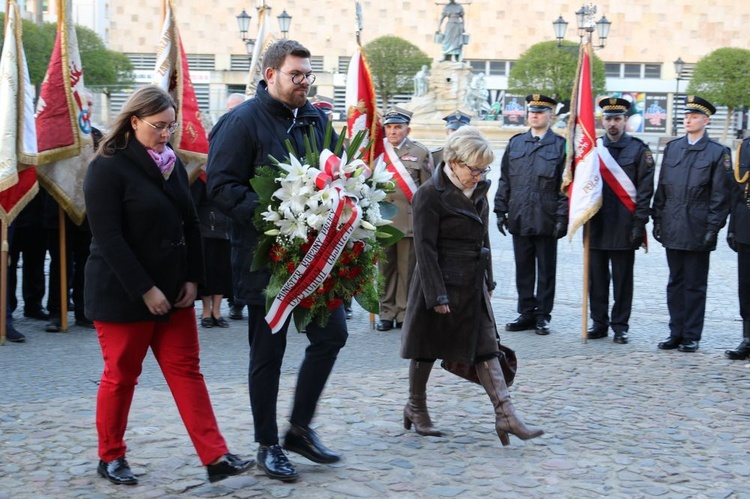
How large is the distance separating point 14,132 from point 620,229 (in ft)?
16.5

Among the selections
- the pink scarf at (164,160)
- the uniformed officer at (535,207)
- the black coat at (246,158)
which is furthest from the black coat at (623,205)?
the pink scarf at (164,160)

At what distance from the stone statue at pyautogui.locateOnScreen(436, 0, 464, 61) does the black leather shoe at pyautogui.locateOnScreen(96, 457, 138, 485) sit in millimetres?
44196

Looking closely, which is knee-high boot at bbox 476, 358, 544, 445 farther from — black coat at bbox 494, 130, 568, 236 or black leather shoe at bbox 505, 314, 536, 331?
black coat at bbox 494, 130, 568, 236

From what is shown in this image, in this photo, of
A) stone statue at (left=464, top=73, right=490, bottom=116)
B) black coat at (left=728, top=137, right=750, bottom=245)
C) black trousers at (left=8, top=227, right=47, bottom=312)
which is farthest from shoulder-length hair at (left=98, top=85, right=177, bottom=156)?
stone statue at (left=464, top=73, right=490, bottom=116)

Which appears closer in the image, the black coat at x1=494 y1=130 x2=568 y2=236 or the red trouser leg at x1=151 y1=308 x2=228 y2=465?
the red trouser leg at x1=151 y1=308 x2=228 y2=465

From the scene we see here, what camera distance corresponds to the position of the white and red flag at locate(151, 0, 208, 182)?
8930 mm

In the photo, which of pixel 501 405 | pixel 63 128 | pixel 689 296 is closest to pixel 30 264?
pixel 63 128

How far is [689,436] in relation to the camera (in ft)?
18.6

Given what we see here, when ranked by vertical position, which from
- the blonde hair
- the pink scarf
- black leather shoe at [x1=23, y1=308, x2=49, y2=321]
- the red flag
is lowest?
black leather shoe at [x1=23, y1=308, x2=49, y2=321]

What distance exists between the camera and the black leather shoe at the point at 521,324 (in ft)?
29.9

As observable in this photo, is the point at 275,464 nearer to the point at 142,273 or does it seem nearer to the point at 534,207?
the point at 142,273

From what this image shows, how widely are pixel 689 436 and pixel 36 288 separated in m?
6.08

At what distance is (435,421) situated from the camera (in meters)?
5.88

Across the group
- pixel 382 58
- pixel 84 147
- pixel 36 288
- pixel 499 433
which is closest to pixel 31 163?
pixel 84 147
